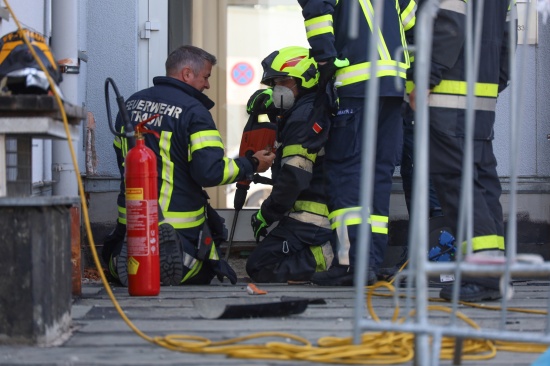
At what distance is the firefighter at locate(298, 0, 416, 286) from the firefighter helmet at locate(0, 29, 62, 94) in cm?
194

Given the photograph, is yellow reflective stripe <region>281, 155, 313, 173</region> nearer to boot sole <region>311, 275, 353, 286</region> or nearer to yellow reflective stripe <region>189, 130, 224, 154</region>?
yellow reflective stripe <region>189, 130, 224, 154</region>

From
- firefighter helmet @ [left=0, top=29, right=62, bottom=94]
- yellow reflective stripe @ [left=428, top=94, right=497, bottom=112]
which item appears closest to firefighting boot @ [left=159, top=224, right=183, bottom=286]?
yellow reflective stripe @ [left=428, top=94, right=497, bottom=112]

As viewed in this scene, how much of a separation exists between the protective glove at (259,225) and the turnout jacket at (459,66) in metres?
1.70

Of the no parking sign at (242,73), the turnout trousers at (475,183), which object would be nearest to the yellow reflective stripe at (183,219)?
the turnout trousers at (475,183)

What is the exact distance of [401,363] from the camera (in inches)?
130

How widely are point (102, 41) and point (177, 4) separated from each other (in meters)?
0.81

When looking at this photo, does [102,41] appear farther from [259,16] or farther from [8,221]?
[8,221]

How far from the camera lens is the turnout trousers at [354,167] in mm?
5609

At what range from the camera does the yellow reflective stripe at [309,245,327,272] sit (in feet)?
20.1

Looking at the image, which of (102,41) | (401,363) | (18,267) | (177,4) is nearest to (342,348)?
(401,363)

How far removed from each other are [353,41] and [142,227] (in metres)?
1.67

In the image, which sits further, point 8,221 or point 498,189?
point 498,189

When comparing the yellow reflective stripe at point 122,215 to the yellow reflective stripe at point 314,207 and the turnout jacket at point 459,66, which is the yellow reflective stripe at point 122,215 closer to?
the yellow reflective stripe at point 314,207

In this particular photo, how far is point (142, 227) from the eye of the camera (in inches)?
193
